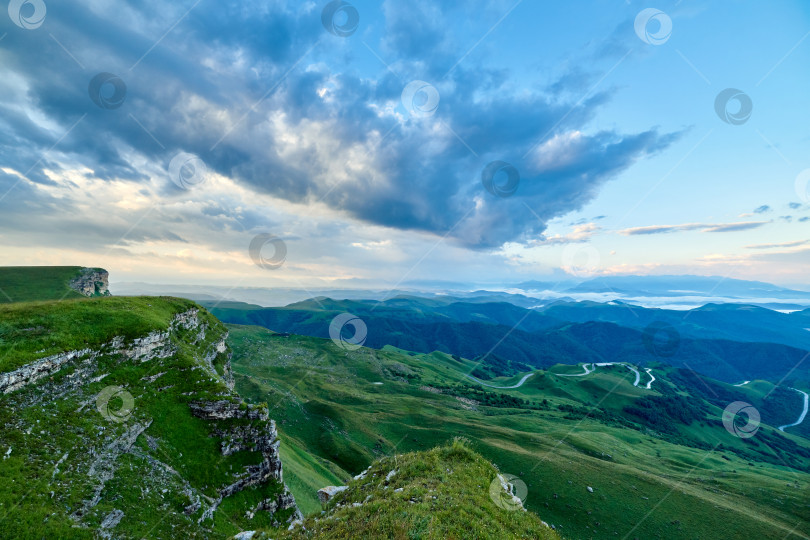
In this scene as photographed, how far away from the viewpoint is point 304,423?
287 feet

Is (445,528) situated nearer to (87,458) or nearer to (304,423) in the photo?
(87,458)

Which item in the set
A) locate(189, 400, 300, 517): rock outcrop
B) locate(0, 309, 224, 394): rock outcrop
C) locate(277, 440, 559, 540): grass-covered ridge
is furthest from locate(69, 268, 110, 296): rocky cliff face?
locate(277, 440, 559, 540): grass-covered ridge

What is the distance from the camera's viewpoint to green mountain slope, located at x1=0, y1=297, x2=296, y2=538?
2325 cm

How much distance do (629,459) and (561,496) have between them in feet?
178

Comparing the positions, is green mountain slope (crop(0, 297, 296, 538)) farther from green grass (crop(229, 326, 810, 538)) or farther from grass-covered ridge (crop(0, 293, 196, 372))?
green grass (crop(229, 326, 810, 538))

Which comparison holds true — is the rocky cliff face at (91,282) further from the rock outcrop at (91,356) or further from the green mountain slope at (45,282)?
the rock outcrop at (91,356)

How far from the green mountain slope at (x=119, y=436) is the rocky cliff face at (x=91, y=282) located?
6622 centimetres

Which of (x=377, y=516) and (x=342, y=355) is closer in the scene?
(x=377, y=516)

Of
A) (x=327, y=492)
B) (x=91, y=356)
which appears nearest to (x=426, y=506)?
(x=327, y=492)

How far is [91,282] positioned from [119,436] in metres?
95.0

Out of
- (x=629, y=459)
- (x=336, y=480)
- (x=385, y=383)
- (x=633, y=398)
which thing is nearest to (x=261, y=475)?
(x=336, y=480)

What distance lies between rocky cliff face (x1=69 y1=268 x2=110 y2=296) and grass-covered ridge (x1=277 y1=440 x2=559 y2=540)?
11265cm

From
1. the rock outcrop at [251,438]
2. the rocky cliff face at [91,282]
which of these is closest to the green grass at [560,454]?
the rock outcrop at [251,438]

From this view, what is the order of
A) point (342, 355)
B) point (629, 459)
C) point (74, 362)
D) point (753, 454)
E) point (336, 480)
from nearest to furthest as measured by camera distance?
point (74, 362) → point (336, 480) → point (629, 459) → point (753, 454) → point (342, 355)
